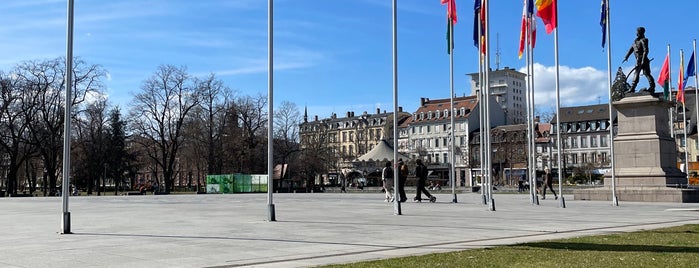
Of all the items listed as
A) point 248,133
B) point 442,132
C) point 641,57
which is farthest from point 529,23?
point 442,132

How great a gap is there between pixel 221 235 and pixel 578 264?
7502mm

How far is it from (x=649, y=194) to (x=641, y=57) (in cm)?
721

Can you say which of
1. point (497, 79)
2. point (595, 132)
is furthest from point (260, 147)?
point (497, 79)

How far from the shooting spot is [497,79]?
157750mm

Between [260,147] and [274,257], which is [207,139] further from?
[274,257]

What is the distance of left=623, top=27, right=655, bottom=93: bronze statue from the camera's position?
33.8 metres

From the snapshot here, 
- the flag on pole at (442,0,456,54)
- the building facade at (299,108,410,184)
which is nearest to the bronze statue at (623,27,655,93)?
the flag on pole at (442,0,456,54)

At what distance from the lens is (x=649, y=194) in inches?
1242

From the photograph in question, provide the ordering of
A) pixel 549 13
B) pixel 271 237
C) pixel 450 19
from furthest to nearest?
pixel 450 19, pixel 549 13, pixel 271 237

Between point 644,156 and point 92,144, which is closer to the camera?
point 644,156

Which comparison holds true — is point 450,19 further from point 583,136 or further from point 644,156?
point 583,136

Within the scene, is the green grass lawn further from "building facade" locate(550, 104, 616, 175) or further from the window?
the window

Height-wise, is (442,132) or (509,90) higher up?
(509,90)

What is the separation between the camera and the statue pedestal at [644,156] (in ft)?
104
